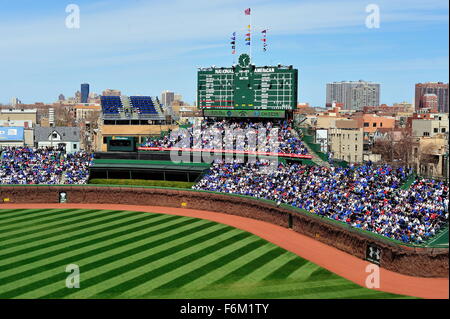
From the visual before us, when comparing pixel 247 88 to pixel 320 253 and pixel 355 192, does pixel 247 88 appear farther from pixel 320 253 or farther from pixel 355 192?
pixel 320 253

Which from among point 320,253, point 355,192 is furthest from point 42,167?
point 320,253

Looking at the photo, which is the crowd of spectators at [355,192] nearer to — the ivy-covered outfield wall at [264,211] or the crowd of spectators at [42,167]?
the ivy-covered outfield wall at [264,211]

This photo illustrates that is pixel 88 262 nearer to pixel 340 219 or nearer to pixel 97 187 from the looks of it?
pixel 340 219

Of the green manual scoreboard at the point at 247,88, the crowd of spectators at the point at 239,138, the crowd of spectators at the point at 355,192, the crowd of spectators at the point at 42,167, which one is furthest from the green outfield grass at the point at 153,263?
the green manual scoreboard at the point at 247,88
